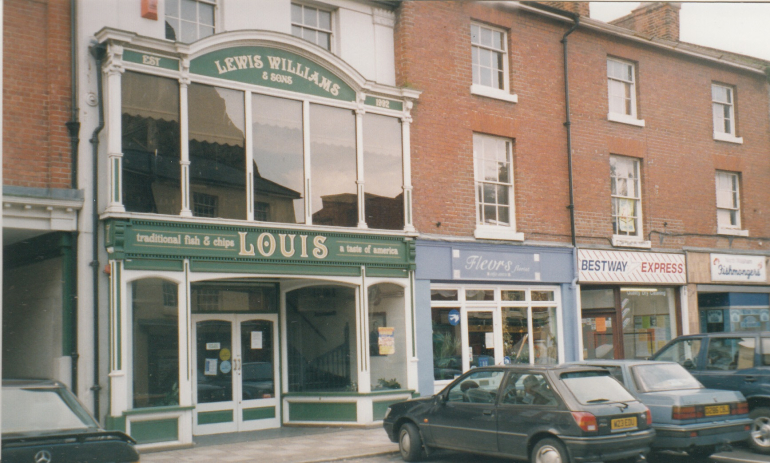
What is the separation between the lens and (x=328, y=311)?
48.0 ft

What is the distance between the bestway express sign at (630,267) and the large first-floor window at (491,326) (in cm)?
106

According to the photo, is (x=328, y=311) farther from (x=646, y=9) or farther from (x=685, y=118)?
(x=646, y=9)

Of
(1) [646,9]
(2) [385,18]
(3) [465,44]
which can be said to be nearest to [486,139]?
(3) [465,44]

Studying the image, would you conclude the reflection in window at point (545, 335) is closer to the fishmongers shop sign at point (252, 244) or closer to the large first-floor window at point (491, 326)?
the large first-floor window at point (491, 326)

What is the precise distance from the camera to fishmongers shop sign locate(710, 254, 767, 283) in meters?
19.9

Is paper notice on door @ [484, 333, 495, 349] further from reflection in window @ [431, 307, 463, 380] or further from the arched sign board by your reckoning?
the arched sign board

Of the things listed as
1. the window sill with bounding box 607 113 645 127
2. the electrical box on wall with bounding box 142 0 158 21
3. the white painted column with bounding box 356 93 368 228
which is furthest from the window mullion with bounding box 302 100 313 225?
the window sill with bounding box 607 113 645 127

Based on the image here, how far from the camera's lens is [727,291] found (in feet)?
66.2

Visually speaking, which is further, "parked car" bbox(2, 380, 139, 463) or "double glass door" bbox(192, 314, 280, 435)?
"double glass door" bbox(192, 314, 280, 435)

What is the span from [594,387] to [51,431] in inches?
234

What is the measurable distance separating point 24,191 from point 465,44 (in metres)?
9.25

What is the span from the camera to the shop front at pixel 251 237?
11.5 meters

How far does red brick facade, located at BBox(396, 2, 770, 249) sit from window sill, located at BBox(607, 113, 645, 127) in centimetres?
15

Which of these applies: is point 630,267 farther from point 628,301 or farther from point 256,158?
point 256,158
